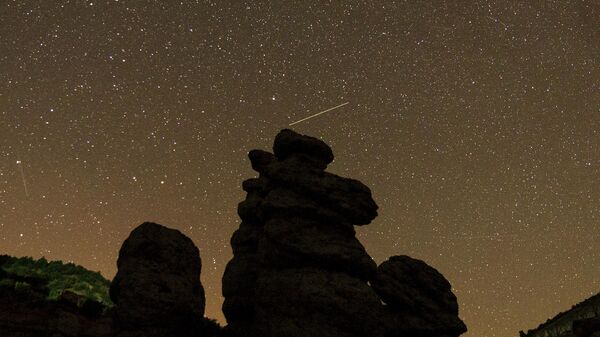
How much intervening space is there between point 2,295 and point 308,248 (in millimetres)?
24823

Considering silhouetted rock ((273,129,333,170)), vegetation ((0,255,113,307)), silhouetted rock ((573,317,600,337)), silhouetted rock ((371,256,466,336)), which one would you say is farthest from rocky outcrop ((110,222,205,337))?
silhouetted rock ((573,317,600,337))

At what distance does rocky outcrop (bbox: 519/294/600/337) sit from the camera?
183ft

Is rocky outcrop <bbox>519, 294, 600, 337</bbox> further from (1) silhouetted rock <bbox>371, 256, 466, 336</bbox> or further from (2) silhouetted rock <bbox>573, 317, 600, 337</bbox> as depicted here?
(1) silhouetted rock <bbox>371, 256, 466, 336</bbox>

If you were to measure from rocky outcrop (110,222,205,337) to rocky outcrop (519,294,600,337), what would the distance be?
140 feet

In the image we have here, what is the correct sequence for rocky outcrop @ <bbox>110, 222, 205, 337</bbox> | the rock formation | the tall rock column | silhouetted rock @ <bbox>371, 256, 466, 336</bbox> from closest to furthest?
rocky outcrop @ <bbox>110, 222, 205, 337</bbox>, the tall rock column, the rock formation, silhouetted rock @ <bbox>371, 256, 466, 336</bbox>

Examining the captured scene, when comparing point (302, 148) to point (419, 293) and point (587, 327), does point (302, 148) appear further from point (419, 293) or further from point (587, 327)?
point (587, 327)

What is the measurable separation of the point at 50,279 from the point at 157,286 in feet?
77.2

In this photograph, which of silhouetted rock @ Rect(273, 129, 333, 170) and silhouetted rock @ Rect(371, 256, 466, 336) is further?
silhouetted rock @ Rect(273, 129, 333, 170)

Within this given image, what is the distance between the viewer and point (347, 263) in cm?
3042

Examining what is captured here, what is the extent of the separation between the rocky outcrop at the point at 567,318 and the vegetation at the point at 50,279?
162 ft

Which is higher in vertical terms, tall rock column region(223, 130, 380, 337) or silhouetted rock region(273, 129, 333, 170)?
silhouetted rock region(273, 129, 333, 170)

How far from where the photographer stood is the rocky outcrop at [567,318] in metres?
55.8

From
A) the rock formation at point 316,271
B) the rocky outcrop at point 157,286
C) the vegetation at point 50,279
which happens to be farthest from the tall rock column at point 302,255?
the vegetation at point 50,279

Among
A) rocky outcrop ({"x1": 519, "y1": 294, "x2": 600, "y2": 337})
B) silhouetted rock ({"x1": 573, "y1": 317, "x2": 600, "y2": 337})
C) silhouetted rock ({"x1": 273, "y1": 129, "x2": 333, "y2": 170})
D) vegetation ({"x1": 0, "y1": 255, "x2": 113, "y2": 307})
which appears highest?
silhouetted rock ({"x1": 273, "y1": 129, "x2": 333, "y2": 170})
